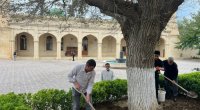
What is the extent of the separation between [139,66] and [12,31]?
119 feet

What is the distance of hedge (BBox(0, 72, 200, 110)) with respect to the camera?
6.71 m

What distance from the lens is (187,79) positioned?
1128 cm

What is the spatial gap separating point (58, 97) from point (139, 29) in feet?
8.33

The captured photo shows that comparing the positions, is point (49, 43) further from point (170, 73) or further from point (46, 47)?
point (170, 73)

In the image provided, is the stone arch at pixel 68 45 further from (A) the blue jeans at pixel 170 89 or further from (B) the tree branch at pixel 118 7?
(B) the tree branch at pixel 118 7

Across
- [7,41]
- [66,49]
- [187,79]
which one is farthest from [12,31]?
[187,79]

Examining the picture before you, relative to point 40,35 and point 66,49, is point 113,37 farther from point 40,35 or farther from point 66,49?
point 40,35

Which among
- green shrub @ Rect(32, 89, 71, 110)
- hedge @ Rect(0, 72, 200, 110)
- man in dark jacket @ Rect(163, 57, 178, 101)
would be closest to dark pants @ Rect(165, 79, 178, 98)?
man in dark jacket @ Rect(163, 57, 178, 101)

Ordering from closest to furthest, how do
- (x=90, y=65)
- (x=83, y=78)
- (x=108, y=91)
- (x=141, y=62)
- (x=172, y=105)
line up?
(x=90, y=65)
(x=83, y=78)
(x=141, y=62)
(x=108, y=91)
(x=172, y=105)

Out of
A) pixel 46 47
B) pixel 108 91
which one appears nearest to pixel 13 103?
pixel 108 91

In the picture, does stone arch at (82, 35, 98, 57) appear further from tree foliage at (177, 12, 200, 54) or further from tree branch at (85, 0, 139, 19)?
tree branch at (85, 0, 139, 19)

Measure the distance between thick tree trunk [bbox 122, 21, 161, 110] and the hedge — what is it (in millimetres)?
1240

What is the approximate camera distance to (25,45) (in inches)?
1852

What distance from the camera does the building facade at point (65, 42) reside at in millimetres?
42625
